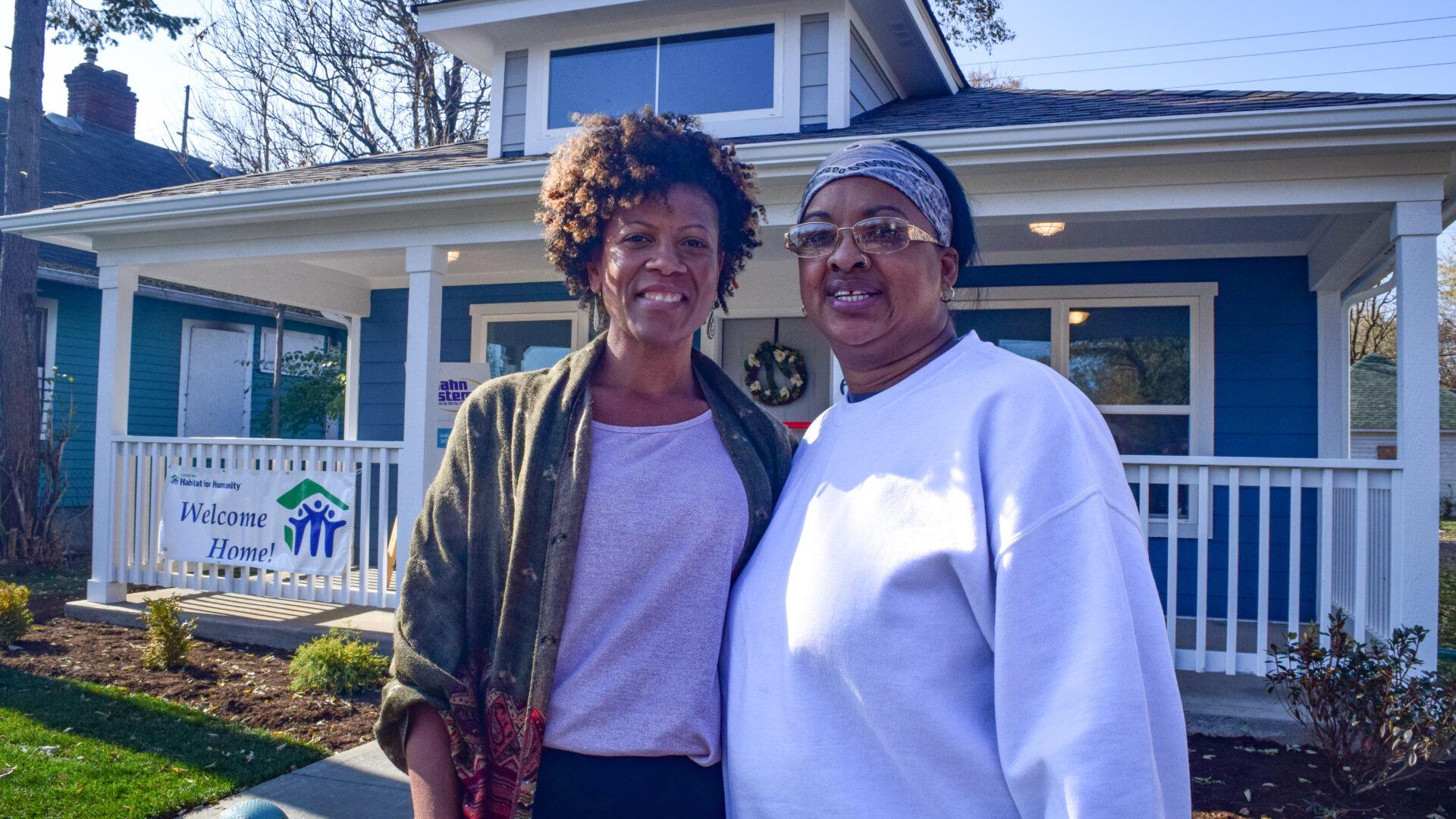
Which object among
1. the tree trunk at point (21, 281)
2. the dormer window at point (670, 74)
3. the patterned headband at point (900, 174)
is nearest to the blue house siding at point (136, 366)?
the tree trunk at point (21, 281)

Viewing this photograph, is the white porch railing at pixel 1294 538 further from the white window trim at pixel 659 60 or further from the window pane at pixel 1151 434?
the white window trim at pixel 659 60

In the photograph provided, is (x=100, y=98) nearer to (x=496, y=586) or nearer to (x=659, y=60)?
(x=659, y=60)

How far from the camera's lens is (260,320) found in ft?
52.4

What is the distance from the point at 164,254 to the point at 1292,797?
320 inches

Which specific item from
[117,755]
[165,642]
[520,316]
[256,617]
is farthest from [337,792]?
[520,316]

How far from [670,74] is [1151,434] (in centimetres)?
451

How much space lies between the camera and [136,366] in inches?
556

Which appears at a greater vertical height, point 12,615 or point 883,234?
point 883,234

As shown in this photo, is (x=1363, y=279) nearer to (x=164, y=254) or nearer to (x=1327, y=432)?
(x=1327, y=432)

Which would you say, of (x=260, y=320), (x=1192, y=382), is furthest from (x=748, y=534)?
(x=260, y=320)

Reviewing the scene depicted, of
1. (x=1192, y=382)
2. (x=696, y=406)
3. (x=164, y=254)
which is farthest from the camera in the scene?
(x=164, y=254)

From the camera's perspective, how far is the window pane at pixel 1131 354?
723 centimetres

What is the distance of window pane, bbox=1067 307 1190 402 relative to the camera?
7234mm

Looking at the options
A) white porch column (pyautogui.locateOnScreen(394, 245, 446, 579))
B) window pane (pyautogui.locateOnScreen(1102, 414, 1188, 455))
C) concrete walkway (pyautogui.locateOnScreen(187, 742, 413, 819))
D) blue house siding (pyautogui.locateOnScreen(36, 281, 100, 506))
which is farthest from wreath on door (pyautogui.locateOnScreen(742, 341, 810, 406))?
blue house siding (pyautogui.locateOnScreen(36, 281, 100, 506))
